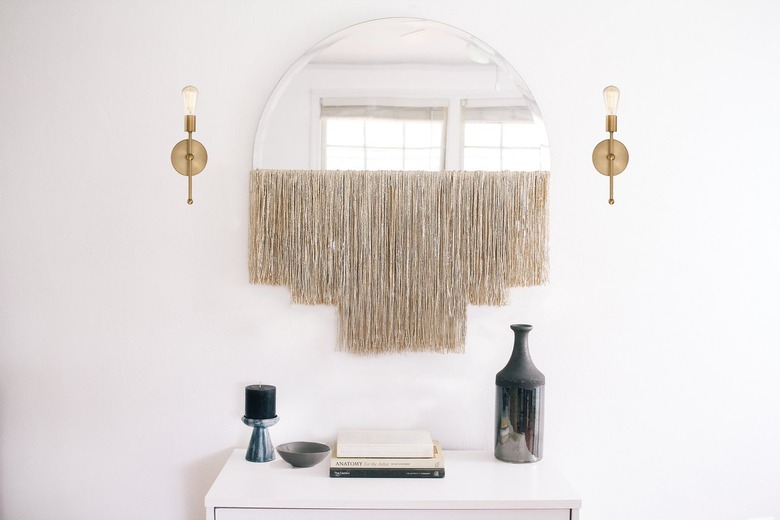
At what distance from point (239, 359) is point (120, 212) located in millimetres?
494

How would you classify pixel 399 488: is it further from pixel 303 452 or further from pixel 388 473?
pixel 303 452

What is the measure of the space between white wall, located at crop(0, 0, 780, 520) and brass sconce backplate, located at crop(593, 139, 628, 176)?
12cm

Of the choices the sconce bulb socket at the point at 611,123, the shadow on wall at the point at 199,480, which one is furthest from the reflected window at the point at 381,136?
the shadow on wall at the point at 199,480

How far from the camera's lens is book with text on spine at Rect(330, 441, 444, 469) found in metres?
1.70

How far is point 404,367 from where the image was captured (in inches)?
75.6

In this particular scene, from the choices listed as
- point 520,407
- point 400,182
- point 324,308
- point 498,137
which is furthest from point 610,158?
point 324,308

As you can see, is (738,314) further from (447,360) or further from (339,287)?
(339,287)

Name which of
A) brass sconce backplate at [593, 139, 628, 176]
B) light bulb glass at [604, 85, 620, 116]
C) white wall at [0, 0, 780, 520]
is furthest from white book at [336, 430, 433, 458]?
light bulb glass at [604, 85, 620, 116]

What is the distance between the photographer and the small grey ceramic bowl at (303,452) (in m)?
1.73

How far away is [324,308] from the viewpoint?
74.9 inches

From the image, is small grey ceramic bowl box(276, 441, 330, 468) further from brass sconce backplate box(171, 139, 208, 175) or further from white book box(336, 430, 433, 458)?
brass sconce backplate box(171, 139, 208, 175)

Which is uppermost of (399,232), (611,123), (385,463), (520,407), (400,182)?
(611,123)

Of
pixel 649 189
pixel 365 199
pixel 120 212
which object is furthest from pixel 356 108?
pixel 649 189

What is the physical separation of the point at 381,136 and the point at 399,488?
87cm
